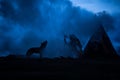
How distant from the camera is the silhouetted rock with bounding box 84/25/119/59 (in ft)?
88.3

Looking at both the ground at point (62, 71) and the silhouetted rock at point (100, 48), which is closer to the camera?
the ground at point (62, 71)

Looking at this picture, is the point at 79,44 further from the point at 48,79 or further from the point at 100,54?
the point at 48,79

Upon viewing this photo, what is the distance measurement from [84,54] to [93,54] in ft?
3.13

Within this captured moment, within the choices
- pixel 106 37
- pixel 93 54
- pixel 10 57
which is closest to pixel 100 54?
pixel 93 54

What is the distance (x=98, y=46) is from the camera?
89.5 feet

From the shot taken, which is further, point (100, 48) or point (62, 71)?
point (100, 48)

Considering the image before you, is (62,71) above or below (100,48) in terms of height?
below

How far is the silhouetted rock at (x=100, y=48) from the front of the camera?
88.3 ft

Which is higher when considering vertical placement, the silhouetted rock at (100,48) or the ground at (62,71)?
the silhouetted rock at (100,48)

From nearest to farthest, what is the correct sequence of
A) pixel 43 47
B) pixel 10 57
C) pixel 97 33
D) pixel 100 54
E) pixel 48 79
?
1. pixel 48 79
2. pixel 10 57
3. pixel 43 47
4. pixel 100 54
5. pixel 97 33

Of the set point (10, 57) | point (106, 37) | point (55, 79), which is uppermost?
point (106, 37)

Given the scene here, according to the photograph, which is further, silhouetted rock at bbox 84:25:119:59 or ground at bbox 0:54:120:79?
silhouetted rock at bbox 84:25:119:59

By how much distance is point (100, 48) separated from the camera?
27156mm

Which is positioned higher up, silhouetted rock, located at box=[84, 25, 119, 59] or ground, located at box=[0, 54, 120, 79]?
silhouetted rock, located at box=[84, 25, 119, 59]
